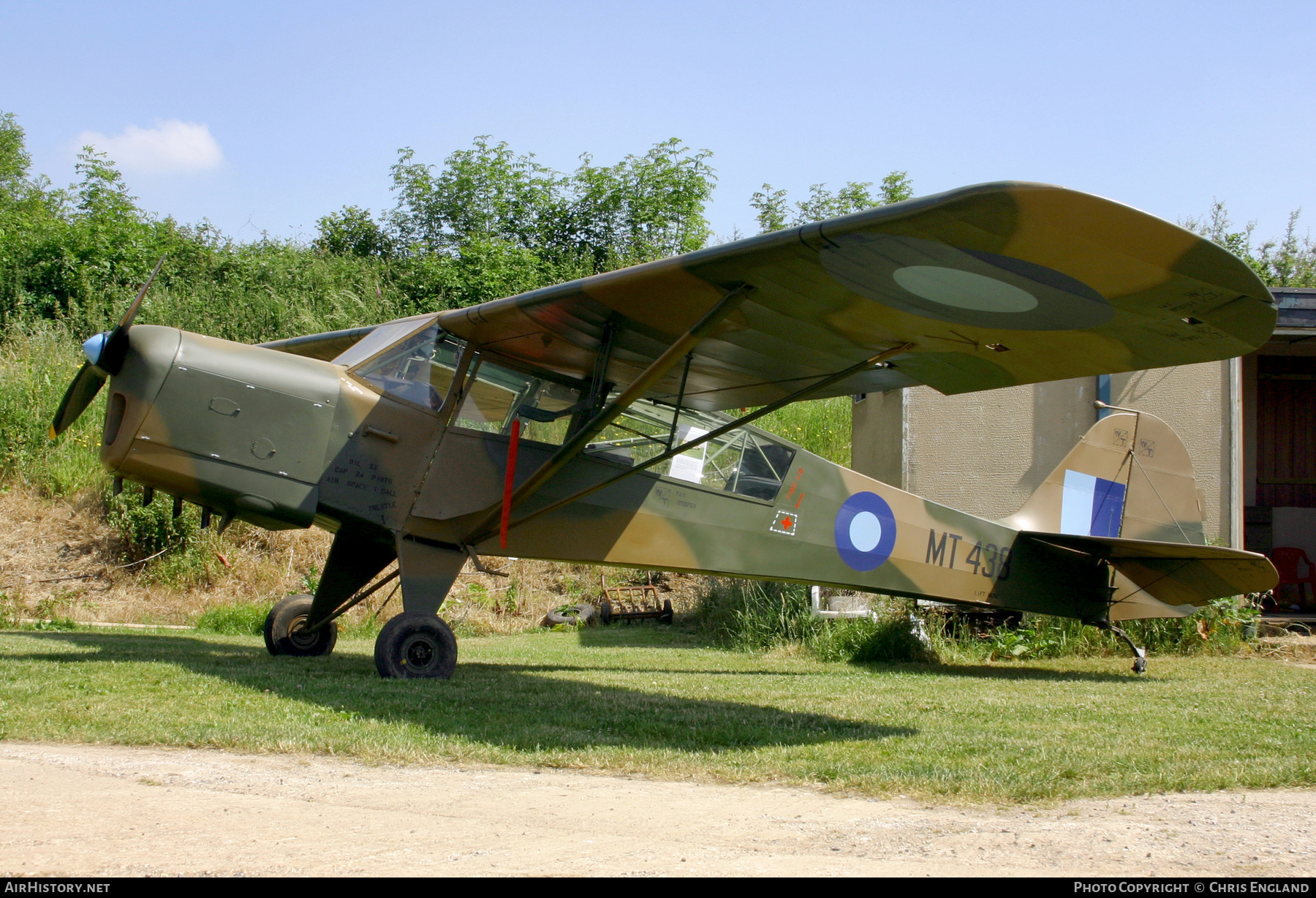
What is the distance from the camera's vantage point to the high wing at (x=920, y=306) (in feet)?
Result: 12.5

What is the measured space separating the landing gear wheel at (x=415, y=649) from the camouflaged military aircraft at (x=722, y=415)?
16mm

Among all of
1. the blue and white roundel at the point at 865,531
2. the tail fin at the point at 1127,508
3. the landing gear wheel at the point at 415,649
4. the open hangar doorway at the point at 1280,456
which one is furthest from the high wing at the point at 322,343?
the open hangar doorway at the point at 1280,456

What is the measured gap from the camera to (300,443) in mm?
6223

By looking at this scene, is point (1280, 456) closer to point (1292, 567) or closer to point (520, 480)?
point (1292, 567)

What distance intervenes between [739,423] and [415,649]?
8.88 feet

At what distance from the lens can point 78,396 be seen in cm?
646

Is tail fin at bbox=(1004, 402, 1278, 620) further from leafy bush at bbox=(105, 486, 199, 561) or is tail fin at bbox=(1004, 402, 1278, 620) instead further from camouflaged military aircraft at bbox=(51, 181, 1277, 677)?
leafy bush at bbox=(105, 486, 199, 561)

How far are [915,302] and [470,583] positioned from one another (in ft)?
34.4

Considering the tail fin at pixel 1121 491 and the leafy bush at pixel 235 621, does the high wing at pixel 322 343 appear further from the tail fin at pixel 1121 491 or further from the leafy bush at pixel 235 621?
the tail fin at pixel 1121 491

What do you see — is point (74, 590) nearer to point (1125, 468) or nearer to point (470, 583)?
point (470, 583)

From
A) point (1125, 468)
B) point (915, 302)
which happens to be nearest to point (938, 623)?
point (1125, 468)

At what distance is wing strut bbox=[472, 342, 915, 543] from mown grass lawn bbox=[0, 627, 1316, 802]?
1.25 metres

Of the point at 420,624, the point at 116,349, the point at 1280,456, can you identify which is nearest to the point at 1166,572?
the point at 420,624

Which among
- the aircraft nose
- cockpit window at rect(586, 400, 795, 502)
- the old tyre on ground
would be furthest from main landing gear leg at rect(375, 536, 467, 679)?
the old tyre on ground
